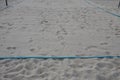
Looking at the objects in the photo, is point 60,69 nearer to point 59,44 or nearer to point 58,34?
point 59,44

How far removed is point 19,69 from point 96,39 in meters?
1.74

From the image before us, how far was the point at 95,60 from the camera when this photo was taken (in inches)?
94.7

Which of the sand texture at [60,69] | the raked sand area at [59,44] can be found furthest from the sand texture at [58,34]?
Answer: the sand texture at [60,69]

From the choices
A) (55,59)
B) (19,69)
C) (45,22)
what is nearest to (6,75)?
(19,69)

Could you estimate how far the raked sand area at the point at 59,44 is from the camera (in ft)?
6.84

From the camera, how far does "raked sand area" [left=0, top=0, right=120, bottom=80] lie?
208cm

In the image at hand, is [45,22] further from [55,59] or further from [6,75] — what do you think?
[6,75]

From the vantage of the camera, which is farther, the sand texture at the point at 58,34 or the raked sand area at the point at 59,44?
the sand texture at the point at 58,34

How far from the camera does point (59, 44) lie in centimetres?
289

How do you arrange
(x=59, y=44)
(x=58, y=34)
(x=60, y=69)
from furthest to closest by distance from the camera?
(x=58, y=34), (x=59, y=44), (x=60, y=69)

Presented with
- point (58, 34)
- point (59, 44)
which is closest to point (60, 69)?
point (59, 44)

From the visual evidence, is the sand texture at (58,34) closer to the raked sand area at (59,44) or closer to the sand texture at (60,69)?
the raked sand area at (59,44)

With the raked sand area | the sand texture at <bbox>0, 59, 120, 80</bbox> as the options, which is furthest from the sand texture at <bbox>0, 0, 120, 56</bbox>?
the sand texture at <bbox>0, 59, 120, 80</bbox>

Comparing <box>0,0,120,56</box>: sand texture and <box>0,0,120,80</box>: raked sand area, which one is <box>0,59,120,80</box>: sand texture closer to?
<box>0,0,120,80</box>: raked sand area
